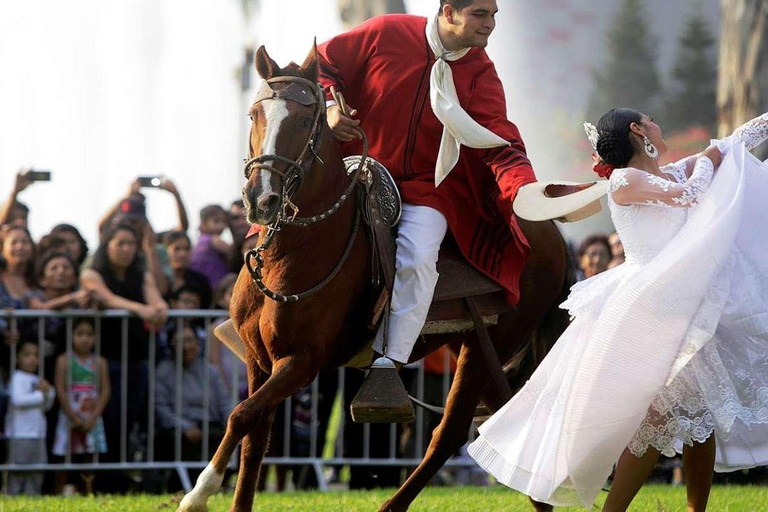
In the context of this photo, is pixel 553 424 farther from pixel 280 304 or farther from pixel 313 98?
pixel 313 98

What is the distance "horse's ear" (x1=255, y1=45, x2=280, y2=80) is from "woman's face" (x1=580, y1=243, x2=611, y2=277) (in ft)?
18.2

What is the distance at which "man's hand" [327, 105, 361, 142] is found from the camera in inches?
267

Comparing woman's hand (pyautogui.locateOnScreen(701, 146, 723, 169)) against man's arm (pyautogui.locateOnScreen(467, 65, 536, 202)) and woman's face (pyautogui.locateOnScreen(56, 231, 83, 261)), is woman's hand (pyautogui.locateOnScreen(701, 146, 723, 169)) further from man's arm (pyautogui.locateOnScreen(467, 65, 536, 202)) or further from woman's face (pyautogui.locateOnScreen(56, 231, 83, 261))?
woman's face (pyautogui.locateOnScreen(56, 231, 83, 261))

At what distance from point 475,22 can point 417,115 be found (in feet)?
1.91

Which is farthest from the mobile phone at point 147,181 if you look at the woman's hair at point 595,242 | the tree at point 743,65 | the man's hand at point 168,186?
the tree at point 743,65

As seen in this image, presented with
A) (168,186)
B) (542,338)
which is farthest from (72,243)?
(542,338)

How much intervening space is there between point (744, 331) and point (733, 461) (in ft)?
2.19

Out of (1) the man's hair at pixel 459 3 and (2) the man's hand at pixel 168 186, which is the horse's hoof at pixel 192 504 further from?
(2) the man's hand at pixel 168 186

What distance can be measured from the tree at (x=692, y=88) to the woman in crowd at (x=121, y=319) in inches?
665

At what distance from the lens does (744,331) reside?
591cm

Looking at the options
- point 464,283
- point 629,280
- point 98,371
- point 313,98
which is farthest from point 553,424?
point 98,371

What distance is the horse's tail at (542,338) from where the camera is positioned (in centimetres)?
823

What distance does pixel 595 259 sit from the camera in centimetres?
1155

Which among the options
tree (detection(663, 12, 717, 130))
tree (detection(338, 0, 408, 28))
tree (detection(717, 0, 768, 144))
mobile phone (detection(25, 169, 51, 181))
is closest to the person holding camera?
mobile phone (detection(25, 169, 51, 181))
